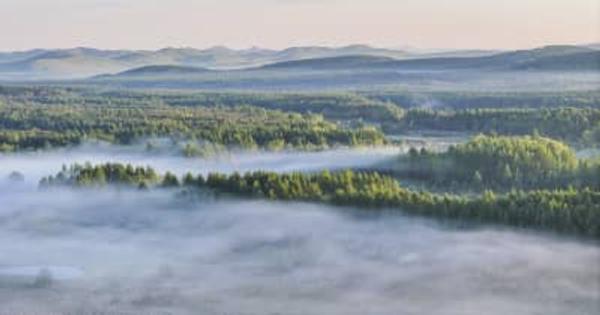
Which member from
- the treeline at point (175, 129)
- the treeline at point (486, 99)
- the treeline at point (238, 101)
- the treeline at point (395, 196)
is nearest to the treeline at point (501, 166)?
the treeline at point (395, 196)

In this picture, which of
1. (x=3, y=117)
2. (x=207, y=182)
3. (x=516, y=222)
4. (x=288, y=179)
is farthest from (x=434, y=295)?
(x=3, y=117)

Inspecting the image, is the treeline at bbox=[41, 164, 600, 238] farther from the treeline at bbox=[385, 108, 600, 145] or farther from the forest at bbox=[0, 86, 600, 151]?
the treeline at bbox=[385, 108, 600, 145]

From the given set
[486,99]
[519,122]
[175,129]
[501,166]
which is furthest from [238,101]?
[501,166]

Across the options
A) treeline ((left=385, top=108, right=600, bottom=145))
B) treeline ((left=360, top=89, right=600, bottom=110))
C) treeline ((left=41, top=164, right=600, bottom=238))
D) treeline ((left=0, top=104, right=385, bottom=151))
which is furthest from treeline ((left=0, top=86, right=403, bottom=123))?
treeline ((left=41, top=164, right=600, bottom=238))

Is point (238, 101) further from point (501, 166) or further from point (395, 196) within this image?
point (395, 196)

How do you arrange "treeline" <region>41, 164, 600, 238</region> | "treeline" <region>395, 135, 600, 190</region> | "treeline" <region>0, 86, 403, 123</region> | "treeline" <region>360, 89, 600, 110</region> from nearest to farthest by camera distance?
1. "treeline" <region>41, 164, 600, 238</region>
2. "treeline" <region>395, 135, 600, 190</region>
3. "treeline" <region>0, 86, 403, 123</region>
4. "treeline" <region>360, 89, 600, 110</region>

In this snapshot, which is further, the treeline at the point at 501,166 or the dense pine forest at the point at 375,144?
the treeline at the point at 501,166

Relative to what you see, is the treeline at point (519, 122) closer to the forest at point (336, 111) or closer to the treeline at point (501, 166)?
the forest at point (336, 111)
